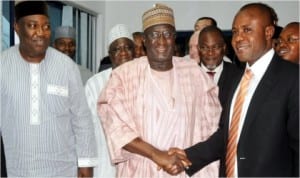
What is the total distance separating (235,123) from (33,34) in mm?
1357

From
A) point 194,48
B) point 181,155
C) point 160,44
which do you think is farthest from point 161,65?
point 194,48

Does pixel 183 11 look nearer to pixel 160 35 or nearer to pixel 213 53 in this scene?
pixel 213 53

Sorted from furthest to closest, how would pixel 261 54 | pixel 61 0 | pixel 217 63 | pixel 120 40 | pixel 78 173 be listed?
1. pixel 61 0
2. pixel 120 40
3. pixel 217 63
4. pixel 78 173
5. pixel 261 54

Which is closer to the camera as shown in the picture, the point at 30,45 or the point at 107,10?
the point at 30,45

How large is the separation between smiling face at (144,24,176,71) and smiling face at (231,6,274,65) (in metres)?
0.64

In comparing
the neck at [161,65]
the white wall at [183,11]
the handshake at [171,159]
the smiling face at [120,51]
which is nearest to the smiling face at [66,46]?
the smiling face at [120,51]

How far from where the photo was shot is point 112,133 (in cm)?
311

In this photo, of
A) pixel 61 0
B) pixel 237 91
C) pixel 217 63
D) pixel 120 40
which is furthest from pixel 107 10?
pixel 237 91

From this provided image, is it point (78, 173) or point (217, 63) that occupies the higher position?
point (217, 63)

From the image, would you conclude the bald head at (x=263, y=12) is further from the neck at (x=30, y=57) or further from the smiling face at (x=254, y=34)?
the neck at (x=30, y=57)

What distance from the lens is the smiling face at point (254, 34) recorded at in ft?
8.35

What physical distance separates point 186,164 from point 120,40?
1.93 meters

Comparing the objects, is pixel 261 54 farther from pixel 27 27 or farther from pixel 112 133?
pixel 27 27

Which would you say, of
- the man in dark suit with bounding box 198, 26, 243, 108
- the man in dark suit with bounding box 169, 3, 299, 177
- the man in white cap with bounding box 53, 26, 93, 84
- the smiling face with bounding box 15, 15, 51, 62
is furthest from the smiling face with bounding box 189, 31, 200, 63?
the man in dark suit with bounding box 169, 3, 299, 177
